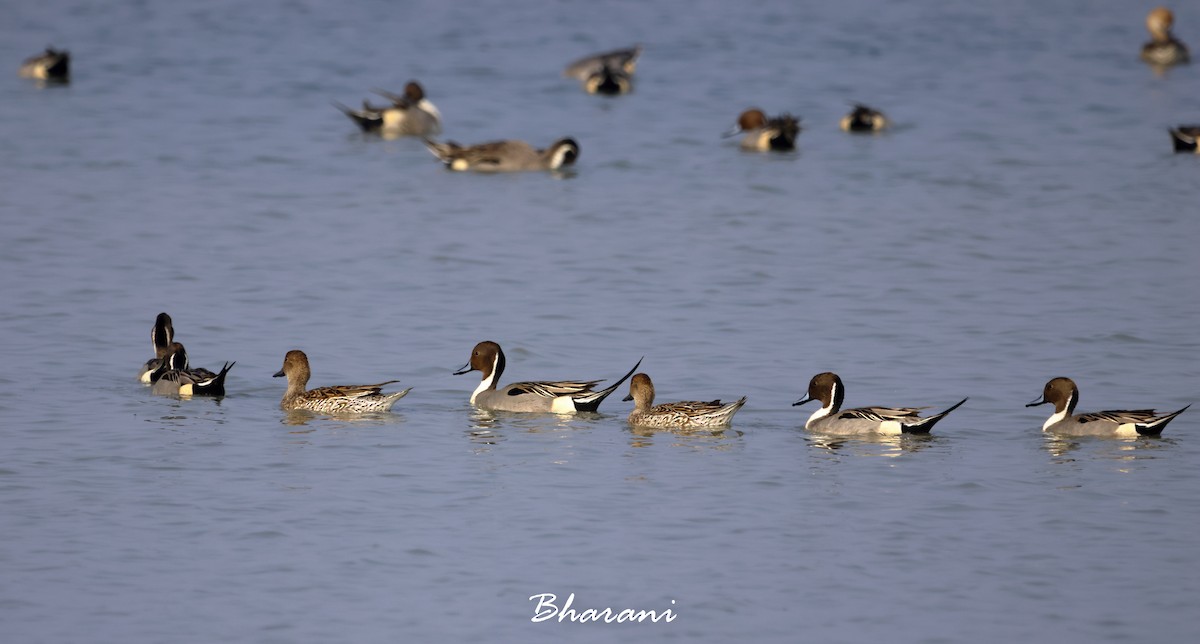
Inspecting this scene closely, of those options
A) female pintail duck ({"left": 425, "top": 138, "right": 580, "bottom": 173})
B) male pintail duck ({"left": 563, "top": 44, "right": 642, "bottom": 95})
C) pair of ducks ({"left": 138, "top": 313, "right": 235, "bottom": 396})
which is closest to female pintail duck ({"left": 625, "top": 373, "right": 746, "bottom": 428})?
pair of ducks ({"left": 138, "top": 313, "right": 235, "bottom": 396})

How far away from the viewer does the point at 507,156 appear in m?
23.7

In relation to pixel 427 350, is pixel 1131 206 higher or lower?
higher

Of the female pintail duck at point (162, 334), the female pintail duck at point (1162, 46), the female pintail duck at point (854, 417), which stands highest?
the female pintail duck at point (1162, 46)

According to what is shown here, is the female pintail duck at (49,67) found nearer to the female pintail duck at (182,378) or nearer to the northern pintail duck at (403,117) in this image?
the northern pintail duck at (403,117)

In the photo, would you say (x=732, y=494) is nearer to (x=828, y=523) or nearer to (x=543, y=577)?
(x=828, y=523)

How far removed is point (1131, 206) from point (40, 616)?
1541 centimetres

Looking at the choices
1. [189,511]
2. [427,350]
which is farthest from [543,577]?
[427,350]

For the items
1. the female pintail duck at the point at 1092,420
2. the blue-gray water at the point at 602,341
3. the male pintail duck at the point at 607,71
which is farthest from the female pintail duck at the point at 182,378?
the male pintail duck at the point at 607,71

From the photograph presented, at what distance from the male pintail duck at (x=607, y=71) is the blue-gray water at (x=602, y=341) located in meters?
0.35

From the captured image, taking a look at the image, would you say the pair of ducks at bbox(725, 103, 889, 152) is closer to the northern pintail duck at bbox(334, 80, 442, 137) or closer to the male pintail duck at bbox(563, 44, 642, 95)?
the male pintail duck at bbox(563, 44, 642, 95)

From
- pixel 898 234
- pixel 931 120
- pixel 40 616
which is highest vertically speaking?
pixel 931 120

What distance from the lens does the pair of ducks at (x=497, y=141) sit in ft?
77.5

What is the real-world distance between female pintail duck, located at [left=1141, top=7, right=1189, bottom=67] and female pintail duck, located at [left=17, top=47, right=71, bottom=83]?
61.0 feet

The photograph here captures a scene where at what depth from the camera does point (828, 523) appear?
10.8m
